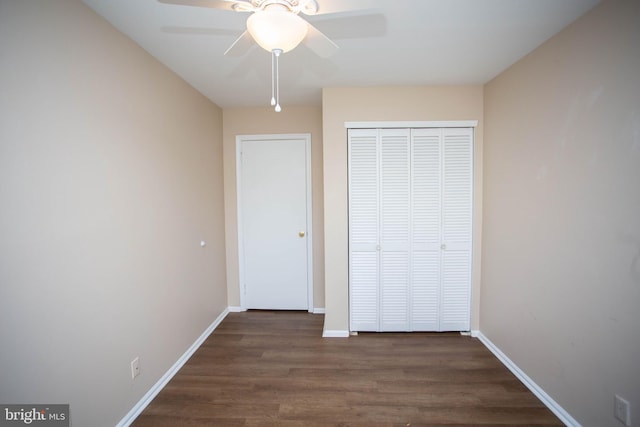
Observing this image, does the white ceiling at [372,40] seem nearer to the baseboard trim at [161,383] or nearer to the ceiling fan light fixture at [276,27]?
the ceiling fan light fixture at [276,27]

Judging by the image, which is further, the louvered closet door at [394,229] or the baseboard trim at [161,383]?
the louvered closet door at [394,229]

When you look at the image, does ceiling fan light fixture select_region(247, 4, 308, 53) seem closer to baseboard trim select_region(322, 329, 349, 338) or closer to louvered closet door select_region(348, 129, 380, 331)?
louvered closet door select_region(348, 129, 380, 331)

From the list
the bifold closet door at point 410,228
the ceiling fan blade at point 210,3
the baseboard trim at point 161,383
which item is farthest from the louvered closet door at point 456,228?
the baseboard trim at point 161,383

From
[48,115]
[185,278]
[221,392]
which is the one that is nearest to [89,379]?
[221,392]

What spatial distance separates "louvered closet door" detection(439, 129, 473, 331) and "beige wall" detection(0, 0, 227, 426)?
250cm

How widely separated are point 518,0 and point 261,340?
3209 millimetres

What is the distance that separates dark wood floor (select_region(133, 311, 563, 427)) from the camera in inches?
68.8

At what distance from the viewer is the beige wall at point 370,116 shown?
8.58ft

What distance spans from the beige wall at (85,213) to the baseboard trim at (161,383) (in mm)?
42

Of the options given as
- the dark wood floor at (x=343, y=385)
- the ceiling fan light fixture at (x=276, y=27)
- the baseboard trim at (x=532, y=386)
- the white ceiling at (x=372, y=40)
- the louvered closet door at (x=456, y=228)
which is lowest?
the dark wood floor at (x=343, y=385)

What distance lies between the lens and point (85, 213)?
1.44 meters

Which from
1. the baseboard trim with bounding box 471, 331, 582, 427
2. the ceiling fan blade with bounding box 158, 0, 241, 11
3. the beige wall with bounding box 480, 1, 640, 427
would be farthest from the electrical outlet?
the ceiling fan blade with bounding box 158, 0, 241, 11

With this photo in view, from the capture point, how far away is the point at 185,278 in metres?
2.41

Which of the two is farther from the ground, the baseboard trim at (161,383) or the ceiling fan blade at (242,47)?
the ceiling fan blade at (242,47)
